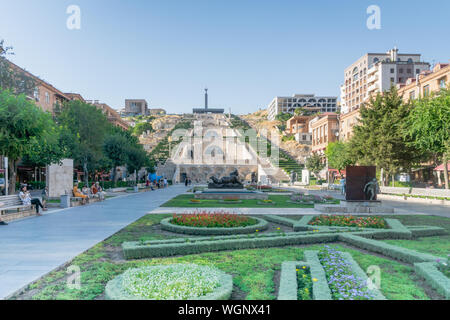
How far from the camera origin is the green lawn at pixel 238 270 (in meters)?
5.92

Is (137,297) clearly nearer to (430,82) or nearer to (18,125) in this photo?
(18,125)

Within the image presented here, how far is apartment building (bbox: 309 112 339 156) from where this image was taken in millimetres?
74625

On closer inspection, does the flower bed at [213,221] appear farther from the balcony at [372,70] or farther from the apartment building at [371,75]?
the balcony at [372,70]

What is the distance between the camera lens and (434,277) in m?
6.38

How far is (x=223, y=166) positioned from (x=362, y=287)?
74.4 m

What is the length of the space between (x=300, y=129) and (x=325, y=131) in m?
40.9

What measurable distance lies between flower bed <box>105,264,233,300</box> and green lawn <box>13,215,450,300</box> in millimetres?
374

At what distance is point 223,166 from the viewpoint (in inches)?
3157

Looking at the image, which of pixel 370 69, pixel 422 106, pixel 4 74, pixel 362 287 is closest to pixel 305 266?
pixel 362 287

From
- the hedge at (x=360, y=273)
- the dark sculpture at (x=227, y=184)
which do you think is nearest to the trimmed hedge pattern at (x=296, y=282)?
the hedge at (x=360, y=273)

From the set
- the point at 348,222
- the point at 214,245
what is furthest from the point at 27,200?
the point at 348,222

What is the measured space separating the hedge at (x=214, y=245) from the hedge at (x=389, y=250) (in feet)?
1.91

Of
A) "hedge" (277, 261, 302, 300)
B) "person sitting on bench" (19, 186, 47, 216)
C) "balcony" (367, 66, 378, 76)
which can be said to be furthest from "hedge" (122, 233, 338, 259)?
"balcony" (367, 66, 378, 76)
